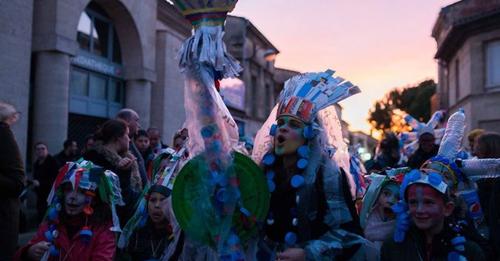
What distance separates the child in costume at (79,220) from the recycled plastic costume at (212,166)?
935 millimetres

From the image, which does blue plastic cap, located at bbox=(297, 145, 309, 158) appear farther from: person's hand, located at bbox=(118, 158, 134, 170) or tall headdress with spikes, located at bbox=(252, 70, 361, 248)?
person's hand, located at bbox=(118, 158, 134, 170)

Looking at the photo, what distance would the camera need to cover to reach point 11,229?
4688mm

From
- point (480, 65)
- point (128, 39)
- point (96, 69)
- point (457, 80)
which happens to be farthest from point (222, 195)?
point (457, 80)

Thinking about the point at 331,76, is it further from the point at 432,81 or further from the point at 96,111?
the point at 432,81

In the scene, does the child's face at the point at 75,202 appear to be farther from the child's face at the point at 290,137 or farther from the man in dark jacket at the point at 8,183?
the child's face at the point at 290,137

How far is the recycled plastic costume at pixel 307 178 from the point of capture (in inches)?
118

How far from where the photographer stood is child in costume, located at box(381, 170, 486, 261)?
Answer: 9.87 ft

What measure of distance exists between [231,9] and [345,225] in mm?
1359

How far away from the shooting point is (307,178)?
3057 millimetres

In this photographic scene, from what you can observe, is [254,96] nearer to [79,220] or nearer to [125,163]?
[125,163]

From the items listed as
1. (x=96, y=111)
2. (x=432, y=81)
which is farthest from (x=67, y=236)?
(x=432, y=81)

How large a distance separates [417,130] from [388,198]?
462 cm

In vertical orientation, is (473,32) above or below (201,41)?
above

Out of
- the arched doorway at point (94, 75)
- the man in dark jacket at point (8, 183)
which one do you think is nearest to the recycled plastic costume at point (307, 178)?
the man in dark jacket at point (8, 183)
